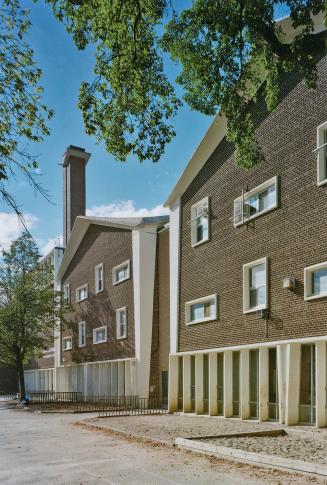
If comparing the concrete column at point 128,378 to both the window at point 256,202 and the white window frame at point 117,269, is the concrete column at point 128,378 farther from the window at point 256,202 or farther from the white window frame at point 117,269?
the window at point 256,202

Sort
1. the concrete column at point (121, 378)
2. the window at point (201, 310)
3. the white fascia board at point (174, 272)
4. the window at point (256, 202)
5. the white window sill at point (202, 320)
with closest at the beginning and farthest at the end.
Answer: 1. the window at point (256, 202)
2. the white window sill at point (202, 320)
3. the window at point (201, 310)
4. the white fascia board at point (174, 272)
5. the concrete column at point (121, 378)

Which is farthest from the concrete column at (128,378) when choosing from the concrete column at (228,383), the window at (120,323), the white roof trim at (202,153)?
the concrete column at (228,383)

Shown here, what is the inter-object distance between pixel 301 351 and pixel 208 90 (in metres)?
9.79

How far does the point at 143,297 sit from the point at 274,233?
44.2ft

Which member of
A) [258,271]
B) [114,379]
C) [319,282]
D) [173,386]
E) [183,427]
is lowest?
[114,379]

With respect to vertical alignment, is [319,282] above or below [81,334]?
above

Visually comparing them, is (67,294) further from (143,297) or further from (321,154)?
(321,154)

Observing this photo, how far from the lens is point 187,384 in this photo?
25188 millimetres

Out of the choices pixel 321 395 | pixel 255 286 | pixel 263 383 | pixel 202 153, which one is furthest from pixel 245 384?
pixel 202 153

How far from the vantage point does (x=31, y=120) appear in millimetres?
8656

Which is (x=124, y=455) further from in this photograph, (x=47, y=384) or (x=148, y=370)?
(x=47, y=384)

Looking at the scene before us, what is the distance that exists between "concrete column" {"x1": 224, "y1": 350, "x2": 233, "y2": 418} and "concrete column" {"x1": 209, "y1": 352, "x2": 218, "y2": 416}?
1.14 m

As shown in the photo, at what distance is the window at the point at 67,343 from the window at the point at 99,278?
24.2 feet

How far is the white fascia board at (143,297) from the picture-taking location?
1222 inches
